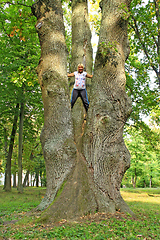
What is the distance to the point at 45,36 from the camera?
5375 mm

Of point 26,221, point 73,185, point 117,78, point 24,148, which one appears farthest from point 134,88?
point 24,148

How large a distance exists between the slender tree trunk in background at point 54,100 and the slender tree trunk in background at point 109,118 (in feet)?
1.88

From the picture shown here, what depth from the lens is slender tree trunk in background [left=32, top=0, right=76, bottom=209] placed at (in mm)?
4504

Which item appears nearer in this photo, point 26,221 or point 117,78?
point 26,221

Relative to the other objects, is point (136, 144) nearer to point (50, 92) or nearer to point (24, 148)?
point (24, 148)

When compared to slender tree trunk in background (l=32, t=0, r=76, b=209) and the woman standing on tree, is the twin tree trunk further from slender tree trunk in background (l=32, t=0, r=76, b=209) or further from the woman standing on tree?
the woman standing on tree

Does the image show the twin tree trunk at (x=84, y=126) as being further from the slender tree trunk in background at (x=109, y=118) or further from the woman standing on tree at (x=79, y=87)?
the woman standing on tree at (x=79, y=87)

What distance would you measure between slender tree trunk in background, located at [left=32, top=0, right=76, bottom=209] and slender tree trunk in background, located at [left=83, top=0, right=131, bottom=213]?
0.57 m

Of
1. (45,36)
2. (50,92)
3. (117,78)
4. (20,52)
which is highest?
(20,52)

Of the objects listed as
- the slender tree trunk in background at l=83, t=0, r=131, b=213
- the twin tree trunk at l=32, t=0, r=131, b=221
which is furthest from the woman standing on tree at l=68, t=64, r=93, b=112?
the slender tree trunk in background at l=83, t=0, r=131, b=213

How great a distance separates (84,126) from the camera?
17.4 feet

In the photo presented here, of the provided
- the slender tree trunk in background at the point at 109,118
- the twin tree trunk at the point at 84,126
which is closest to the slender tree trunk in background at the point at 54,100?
the twin tree trunk at the point at 84,126

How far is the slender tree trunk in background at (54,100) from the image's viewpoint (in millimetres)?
4504

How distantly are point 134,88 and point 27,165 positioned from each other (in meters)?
13.5
